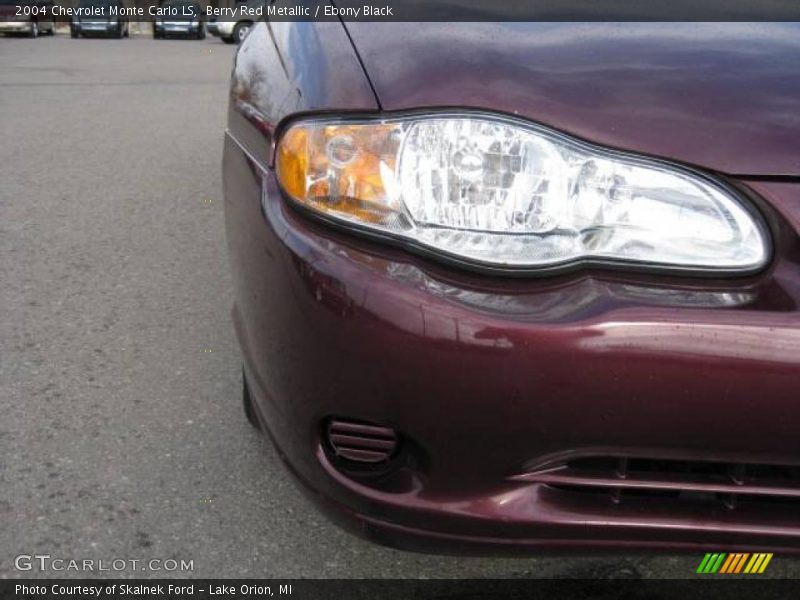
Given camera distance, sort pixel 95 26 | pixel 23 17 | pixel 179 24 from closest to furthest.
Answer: pixel 23 17
pixel 95 26
pixel 179 24

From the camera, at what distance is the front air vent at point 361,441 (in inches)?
57.3

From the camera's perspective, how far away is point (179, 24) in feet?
90.5

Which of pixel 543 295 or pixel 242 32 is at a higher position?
pixel 242 32

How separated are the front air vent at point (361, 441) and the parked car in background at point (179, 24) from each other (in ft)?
92.2

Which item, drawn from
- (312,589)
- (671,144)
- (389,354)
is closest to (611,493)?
(389,354)

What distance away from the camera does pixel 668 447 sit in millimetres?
1375

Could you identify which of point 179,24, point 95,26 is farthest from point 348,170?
point 179,24

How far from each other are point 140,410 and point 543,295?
5.46 ft

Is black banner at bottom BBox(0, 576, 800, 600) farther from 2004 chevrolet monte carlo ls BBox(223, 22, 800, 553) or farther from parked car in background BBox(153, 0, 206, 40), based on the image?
parked car in background BBox(153, 0, 206, 40)

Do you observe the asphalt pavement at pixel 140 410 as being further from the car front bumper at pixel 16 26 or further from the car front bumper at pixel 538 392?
the car front bumper at pixel 16 26

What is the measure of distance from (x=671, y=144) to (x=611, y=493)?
1.97 feet

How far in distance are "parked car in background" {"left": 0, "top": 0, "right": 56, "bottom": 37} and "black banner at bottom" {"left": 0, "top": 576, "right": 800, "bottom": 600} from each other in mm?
26829

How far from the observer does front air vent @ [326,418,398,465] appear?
1.46 metres

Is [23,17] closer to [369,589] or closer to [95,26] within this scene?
[95,26]
